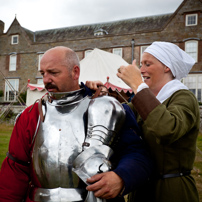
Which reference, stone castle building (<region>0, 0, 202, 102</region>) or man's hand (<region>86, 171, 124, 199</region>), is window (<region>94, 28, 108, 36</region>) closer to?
stone castle building (<region>0, 0, 202, 102</region>)

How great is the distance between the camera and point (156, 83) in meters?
1.90

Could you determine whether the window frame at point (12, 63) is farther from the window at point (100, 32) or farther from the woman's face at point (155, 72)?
the woman's face at point (155, 72)

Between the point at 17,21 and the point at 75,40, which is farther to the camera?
the point at 17,21

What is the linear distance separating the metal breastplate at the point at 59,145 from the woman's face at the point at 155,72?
523 millimetres

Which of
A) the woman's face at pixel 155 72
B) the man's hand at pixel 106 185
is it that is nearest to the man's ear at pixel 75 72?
the woman's face at pixel 155 72

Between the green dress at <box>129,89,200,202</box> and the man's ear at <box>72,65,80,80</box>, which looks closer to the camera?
the green dress at <box>129,89,200,202</box>

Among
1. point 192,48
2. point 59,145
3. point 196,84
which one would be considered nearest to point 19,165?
point 59,145

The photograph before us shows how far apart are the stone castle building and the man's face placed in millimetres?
16153

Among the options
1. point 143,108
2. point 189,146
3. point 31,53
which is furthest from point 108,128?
point 31,53

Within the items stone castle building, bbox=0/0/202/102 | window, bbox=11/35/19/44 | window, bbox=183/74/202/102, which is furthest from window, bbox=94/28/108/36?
window, bbox=183/74/202/102

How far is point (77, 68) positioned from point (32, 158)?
75 centimetres

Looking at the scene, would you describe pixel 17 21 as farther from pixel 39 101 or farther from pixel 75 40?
pixel 39 101

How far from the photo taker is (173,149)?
5.52ft

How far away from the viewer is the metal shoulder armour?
1569mm
